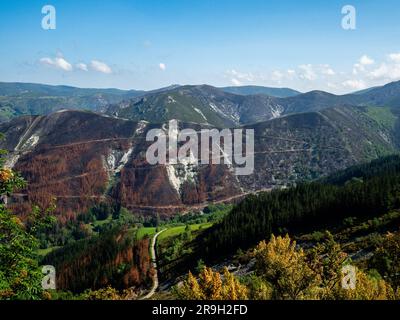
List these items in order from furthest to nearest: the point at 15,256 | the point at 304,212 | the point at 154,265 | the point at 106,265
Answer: the point at 106,265 < the point at 154,265 < the point at 304,212 < the point at 15,256

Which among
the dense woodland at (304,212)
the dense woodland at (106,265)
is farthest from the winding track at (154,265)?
the dense woodland at (304,212)

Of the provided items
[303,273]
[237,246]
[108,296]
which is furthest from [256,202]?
[303,273]

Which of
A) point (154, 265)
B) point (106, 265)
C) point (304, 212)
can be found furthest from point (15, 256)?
point (106, 265)

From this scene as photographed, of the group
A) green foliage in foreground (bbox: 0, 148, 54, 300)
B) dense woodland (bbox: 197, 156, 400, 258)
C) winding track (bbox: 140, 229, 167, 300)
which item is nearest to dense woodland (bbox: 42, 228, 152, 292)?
winding track (bbox: 140, 229, 167, 300)

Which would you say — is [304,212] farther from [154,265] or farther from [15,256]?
[15,256]

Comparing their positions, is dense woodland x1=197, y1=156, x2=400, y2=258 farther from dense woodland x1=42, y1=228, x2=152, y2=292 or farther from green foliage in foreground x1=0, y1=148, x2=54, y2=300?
green foliage in foreground x1=0, y1=148, x2=54, y2=300

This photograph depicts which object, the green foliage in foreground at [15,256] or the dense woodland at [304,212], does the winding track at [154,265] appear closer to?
the dense woodland at [304,212]
